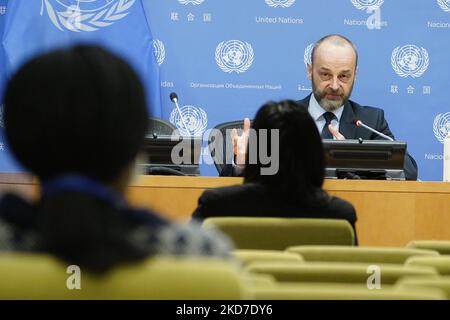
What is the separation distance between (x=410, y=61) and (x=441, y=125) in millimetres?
578

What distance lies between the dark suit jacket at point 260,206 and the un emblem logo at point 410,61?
4232mm

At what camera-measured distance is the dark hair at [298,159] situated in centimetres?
314

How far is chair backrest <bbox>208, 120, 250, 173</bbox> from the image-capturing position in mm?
5232

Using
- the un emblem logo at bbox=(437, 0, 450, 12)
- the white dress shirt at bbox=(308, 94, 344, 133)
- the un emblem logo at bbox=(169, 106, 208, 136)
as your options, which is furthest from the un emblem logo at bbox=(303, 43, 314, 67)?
the un emblem logo at bbox=(437, 0, 450, 12)

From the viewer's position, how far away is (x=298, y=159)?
10.4ft

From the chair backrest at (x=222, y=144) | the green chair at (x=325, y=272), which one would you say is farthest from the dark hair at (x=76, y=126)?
the chair backrest at (x=222, y=144)

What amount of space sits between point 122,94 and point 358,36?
5864mm

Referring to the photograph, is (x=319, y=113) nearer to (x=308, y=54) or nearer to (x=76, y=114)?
(x=308, y=54)

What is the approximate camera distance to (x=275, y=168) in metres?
3.20

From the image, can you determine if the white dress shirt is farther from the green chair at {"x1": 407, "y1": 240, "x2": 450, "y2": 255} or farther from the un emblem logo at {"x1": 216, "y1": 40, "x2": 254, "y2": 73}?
the green chair at {"x1": 407, "y1": 240, "x2": 450, "y2": 255}

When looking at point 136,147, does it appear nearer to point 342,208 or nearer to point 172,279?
point 172,279

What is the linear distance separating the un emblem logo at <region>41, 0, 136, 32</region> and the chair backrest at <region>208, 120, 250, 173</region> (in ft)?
5.38

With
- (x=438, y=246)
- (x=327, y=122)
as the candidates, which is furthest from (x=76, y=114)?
(x=327, y=122)
